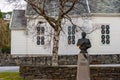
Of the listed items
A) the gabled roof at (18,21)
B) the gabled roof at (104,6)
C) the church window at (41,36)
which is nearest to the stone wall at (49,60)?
the church window at (41,36)

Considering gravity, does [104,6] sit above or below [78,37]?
above

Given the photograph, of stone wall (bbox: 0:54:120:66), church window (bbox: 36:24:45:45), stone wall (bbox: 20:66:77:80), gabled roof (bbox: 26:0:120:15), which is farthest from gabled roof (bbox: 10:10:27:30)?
stone wall (bbox: 20:66:77:80)

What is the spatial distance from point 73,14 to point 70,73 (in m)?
21.0

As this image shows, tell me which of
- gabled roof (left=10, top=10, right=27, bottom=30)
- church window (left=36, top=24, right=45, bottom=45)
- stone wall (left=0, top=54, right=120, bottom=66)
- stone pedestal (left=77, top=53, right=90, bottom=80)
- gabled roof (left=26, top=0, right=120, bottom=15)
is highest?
gabled roof (left=26, top=0, right=120, bottom=15)

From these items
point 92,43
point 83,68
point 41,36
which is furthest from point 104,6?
point 83,68

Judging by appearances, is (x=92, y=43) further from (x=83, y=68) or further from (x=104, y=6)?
(x=83, y=68)

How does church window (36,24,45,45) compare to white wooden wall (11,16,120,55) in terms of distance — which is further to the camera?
white wooden wall (11,16,120,55)

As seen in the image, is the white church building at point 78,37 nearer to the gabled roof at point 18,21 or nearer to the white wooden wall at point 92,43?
the white wooden wall at point 92,43

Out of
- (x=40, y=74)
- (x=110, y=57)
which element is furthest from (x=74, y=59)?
(x=40, y=74)

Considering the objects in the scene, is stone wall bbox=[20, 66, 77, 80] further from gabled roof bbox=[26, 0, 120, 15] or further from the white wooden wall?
gabled roof bbox=[26, 0, 120, 15]

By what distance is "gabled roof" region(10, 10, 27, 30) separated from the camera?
163 ft

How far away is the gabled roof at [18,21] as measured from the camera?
49750 millimetres

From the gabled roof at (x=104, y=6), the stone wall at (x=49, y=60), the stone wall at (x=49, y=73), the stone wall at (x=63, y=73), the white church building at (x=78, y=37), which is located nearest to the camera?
the stone wall at (x=63, y=73)

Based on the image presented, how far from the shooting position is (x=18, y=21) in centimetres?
5147
